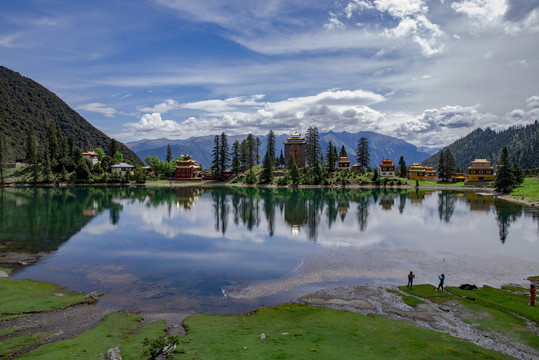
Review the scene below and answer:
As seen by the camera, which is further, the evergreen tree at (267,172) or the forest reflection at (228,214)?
the evergreen tree at (267,172)

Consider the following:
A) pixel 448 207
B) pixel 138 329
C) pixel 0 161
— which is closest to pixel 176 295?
pixel 138 329

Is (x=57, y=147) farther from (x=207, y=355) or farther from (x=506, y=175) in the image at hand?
(x=506, y=175)

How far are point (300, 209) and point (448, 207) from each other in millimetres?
33965

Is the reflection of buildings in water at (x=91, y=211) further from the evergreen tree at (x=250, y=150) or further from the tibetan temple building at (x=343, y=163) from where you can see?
the tibetan temple building at (x=343, y=163)

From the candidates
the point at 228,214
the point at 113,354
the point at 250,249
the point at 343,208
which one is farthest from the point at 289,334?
the point at 343,208

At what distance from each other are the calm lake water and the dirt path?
2303 mm

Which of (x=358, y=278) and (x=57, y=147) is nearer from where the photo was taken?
(x=358, y=278)

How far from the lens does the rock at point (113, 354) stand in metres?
13.9

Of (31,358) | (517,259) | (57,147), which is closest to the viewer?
(31,358)

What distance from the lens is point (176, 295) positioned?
24.3 m

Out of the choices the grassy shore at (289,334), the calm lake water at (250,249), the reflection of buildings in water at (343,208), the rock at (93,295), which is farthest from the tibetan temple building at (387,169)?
the rock at (93,295)

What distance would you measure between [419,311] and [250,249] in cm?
2062

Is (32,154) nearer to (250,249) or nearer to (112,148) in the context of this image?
(112,148)

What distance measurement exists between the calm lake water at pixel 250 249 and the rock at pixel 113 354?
24.2 ft
